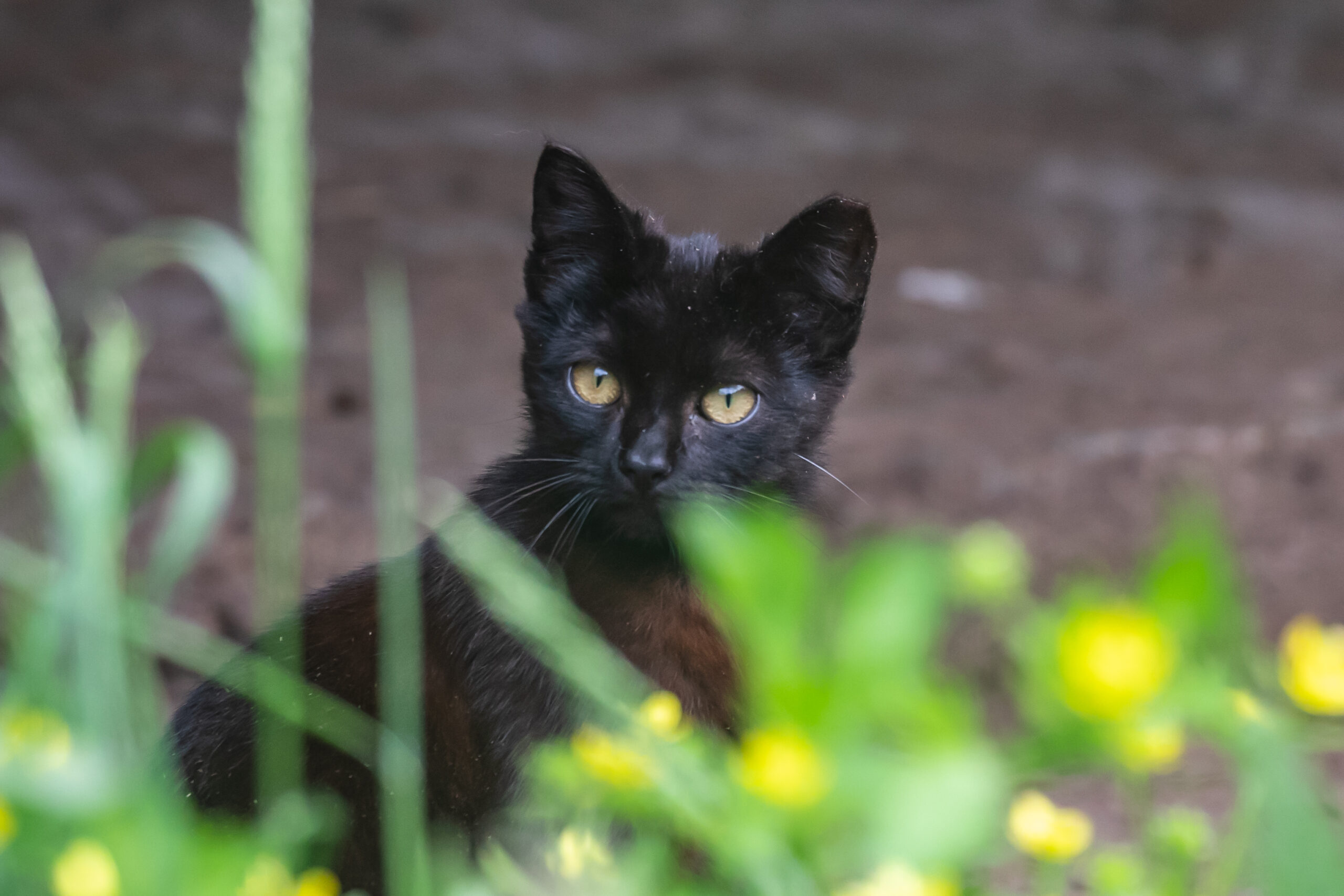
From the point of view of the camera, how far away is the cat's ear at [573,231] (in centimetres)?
179

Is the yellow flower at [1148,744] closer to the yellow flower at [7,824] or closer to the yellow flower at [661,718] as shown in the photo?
the yellow flower at [661,718]

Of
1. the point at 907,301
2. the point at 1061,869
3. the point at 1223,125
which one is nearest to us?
the point at 1061,869

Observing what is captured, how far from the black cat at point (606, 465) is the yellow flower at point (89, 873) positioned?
3.24 ft

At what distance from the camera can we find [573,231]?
6.11 feet

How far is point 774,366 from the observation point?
1.82 metres

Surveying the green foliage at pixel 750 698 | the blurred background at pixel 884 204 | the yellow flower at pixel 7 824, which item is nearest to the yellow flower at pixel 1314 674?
the green foliage at pixel 750 698

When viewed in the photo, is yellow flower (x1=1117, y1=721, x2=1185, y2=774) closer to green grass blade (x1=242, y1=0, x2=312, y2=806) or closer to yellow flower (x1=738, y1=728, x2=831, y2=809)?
yellow flower (x1=738, y1=728, x2=831, y2=809)

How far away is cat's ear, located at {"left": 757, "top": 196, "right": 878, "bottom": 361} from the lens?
173cm

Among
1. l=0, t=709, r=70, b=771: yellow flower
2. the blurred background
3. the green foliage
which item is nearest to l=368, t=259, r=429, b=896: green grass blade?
the green foliage

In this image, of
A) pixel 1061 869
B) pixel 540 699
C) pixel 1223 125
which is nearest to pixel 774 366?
pixel 540 699

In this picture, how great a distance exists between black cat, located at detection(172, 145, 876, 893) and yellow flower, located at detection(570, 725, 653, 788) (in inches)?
39.1

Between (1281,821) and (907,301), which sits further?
(907,301)

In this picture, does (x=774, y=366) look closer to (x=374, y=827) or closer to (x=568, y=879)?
(x=374, y=827)

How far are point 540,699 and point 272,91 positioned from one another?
104 cm
